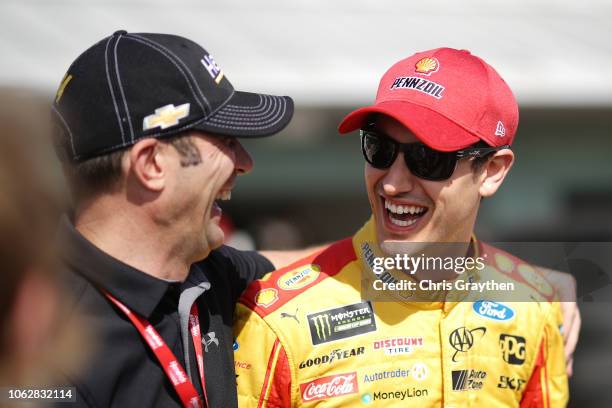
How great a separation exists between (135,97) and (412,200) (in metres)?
0.88

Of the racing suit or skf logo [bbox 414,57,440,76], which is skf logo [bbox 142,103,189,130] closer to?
the racing suit

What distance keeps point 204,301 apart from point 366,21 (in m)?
7.37

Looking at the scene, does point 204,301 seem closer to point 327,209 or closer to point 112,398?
point 112,398

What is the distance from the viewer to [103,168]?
2.00 metres

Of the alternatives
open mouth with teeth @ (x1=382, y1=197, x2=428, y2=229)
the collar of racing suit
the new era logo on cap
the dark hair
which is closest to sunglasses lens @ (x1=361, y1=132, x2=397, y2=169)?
open mouth with teeth @ (x1=382, y1=197, x2=428, y2=229)

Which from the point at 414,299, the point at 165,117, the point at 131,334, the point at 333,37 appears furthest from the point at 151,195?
the point at 333,37

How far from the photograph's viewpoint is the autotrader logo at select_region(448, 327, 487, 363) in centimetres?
228

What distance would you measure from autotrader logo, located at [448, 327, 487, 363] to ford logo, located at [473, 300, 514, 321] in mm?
83

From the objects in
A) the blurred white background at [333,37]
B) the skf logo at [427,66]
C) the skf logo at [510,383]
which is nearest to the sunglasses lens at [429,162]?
the skf logo at [427,66]

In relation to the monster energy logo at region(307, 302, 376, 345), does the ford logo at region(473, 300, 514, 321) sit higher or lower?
lower

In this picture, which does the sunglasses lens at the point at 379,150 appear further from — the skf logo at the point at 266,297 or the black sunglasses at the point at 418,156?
the skf logo at the point at 266,297

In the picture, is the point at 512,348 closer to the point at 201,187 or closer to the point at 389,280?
the point at 389,280

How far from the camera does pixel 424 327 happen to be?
2.30 metres

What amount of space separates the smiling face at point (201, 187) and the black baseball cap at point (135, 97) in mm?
64
